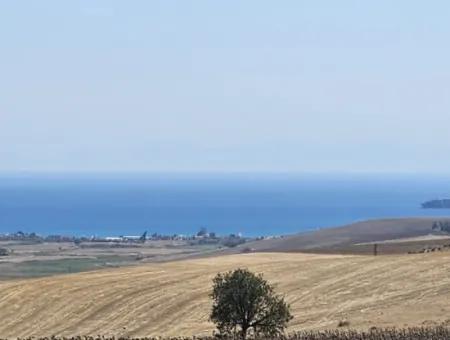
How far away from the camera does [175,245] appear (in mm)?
124750

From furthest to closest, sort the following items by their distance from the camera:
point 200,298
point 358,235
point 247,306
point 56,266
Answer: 1. point 358,235
2. point 56,266
3. point 200,298
4. point 247,306

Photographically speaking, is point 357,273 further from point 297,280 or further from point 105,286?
point 105,286

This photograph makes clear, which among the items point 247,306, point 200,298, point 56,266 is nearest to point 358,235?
point 56,266

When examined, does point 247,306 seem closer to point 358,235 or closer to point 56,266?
point 56,266

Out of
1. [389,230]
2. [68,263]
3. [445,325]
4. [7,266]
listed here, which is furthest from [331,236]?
[445,325]

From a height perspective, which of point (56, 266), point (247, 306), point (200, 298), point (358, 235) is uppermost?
point (358, 235)

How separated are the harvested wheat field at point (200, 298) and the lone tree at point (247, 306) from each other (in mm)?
3419

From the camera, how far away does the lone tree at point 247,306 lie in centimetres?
2547

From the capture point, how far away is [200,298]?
123 feet

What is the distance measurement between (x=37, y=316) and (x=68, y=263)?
182 feet

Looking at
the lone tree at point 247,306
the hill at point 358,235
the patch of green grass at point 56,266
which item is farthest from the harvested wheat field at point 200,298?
the hill at point 358,235

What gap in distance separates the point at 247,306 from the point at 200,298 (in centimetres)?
1208

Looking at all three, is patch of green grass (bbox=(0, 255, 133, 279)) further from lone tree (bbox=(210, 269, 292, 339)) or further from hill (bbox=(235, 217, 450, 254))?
lone tree (bbox=(210, 269, 292, 339))

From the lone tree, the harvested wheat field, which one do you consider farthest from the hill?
the lone tree
